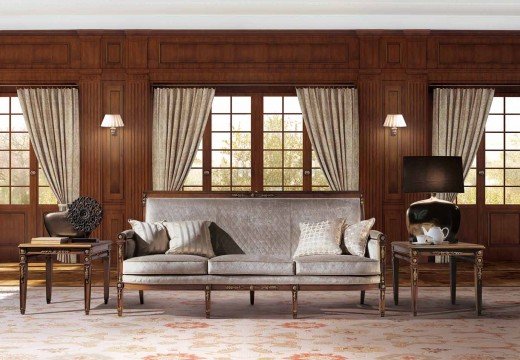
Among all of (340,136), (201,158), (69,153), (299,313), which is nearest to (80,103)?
(69,153)

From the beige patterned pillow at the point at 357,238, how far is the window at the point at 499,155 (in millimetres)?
4134

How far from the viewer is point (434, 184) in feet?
20.9

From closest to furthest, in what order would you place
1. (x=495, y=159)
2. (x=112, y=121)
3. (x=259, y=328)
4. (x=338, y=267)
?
1. (x=259, y=328)
2. (x=338, y=267)
3. (x=112, y=121)
4. (x=495, y=159)

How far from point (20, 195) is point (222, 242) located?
4423 millimetres

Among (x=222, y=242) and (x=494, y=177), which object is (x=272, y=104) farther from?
(x=222, y=242)

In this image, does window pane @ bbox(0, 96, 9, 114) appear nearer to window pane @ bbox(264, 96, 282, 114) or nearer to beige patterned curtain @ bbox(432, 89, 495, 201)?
window pane @ bbox(264, 96, 282, 114)

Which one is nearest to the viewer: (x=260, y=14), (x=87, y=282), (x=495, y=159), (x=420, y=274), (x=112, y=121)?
(x=87, y=282)

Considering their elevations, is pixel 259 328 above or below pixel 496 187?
below

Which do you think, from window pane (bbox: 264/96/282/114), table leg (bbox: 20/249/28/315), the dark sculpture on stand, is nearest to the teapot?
the dark sculpture on stand

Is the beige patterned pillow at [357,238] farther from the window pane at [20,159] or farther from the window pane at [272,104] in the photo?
the window pane at [20,159]

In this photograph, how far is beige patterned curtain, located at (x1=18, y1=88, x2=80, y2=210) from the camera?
9.33 metres

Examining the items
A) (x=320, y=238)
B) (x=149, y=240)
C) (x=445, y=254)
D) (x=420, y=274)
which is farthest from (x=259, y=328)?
(x=420, y=274)

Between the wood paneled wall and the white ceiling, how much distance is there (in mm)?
150

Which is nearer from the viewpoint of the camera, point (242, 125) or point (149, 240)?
point (149, 240)
